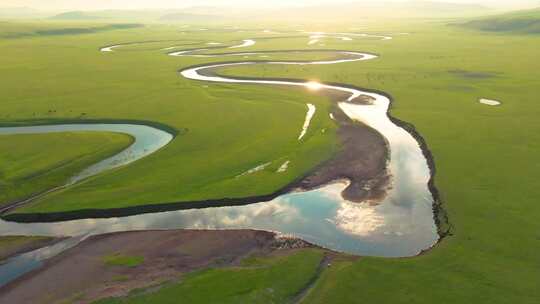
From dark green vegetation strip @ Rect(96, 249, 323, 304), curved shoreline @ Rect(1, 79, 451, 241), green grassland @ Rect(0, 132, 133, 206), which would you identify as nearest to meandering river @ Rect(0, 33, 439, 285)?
curved shoreline @ Rect(1, 79, 451, 241)

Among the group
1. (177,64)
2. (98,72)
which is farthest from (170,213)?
(177,64)

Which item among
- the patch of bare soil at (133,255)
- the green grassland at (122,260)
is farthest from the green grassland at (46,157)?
the green grassland at (122,260)

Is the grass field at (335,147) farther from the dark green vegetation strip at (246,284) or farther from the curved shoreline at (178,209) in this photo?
the curved shoreline at (178,209)

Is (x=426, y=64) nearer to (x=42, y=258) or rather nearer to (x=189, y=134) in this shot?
(x=189, y=134)

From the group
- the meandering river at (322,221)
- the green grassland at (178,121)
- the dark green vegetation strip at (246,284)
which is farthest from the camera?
the green grassland at (178,121)

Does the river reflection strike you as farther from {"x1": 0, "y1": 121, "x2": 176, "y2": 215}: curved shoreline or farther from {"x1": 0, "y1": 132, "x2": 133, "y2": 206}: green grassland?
{"x1": 0, "y1": 132, "x2": 133, "y2": 206}: green grassland

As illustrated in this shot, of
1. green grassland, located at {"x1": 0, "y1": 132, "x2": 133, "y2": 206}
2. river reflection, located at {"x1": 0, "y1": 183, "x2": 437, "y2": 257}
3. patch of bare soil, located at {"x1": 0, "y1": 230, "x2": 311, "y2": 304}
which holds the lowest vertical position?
patch of bare soil, located at {"x1": 0, "y1": 230, "x2": 311, "y2": 304}
